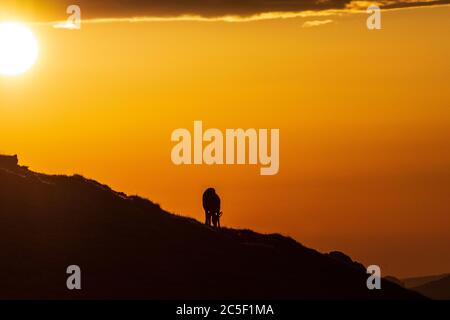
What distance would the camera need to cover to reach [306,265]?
7400 centimetres

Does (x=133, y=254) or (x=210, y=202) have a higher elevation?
(x=210, y=202)

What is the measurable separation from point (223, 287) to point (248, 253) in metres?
6.97

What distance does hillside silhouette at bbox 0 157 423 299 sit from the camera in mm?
63562

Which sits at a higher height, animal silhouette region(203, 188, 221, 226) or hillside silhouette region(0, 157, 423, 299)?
animal silhouette region(203, 188, 221, 226)

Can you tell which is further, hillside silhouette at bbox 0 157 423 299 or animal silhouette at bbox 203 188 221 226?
animal silhouette at bbox 203 188 221 226

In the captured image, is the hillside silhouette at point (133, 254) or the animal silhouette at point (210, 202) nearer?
the hillside silhouette at point (133, 254)

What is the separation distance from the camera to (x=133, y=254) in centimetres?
6800

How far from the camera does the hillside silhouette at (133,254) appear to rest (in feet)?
209

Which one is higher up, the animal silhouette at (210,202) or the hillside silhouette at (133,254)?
the animal silhouette at (210,202)

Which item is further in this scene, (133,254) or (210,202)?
(210,202)
